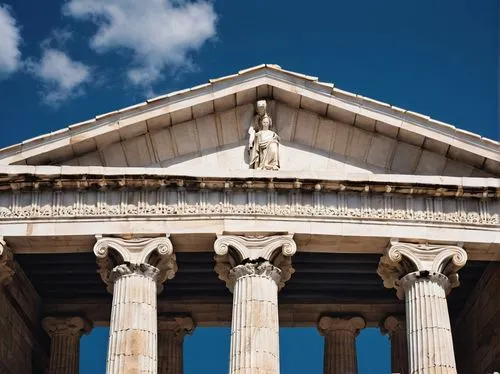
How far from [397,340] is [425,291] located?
697 cm

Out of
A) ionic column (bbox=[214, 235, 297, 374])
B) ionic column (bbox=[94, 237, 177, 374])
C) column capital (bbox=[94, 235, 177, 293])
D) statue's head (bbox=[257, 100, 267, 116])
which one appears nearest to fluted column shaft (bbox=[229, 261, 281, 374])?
ionic column (bbox=[214, 235, 297, 374])

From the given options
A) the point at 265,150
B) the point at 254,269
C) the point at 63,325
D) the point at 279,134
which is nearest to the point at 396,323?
Answer: the point at 279,134

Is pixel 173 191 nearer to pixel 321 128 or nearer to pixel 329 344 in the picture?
pixel 321 128

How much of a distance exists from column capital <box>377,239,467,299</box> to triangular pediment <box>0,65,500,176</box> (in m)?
3.02

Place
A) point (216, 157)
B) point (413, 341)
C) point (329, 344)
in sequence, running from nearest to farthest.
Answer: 1. point (413, 341)
2. point (216, 157)
3. point (329, 344)

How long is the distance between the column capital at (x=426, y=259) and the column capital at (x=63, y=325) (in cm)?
1177

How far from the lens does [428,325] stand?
4506 cm

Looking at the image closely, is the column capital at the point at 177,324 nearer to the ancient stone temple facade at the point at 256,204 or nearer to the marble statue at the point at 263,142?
the ancient stone temple facade at the point at 256,204

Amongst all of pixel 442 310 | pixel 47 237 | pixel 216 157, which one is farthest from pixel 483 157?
pixel 47 237

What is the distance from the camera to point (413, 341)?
4512 centimetres

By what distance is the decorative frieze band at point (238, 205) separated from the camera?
46.3 metres

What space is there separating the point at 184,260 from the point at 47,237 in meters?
5.46

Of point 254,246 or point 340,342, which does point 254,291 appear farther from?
point 340,342

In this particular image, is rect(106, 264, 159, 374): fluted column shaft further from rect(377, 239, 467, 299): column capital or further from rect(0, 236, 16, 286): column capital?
rect(377, 239, 467, 299): column capital
